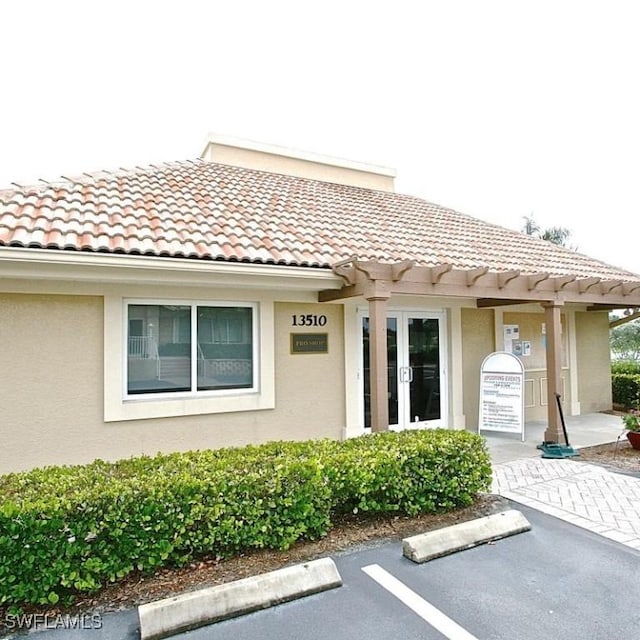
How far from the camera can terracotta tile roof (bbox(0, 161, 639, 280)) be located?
6.05 m

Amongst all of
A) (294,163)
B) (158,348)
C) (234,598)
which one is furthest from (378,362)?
(294,163)

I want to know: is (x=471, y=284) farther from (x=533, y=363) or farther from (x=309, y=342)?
(x=533, y=363)

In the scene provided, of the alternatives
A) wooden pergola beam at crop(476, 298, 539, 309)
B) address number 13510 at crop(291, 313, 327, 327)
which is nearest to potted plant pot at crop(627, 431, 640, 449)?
wooden pergola beam at crop(476, 298, 539, 309)

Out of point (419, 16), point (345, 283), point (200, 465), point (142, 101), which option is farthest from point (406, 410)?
point (142, 101)

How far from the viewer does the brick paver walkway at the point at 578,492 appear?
4820 millimetres

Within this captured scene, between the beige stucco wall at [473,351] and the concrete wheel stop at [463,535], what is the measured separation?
4664mm

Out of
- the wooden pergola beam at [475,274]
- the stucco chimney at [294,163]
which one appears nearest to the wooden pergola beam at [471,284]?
the wooden pergola beam at [475,274]

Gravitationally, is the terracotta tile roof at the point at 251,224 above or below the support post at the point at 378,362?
above

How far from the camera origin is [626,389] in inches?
517

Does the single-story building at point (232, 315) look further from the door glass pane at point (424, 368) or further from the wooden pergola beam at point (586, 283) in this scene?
the wooden pergola beam at point (586, 283)

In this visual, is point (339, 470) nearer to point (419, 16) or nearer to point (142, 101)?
point (419, 16)

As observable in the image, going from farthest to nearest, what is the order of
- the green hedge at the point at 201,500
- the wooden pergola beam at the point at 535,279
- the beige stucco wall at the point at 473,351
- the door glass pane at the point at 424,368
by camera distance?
the beige stucco wall at the point at 473,351, the door glass pane at the point at 424,368, the wooden pergola beam at the point at 535,279, the green hedge at the point at 201,500

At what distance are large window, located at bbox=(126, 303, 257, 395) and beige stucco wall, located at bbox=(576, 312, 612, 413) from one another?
883cm

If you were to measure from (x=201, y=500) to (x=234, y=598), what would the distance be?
84cm
